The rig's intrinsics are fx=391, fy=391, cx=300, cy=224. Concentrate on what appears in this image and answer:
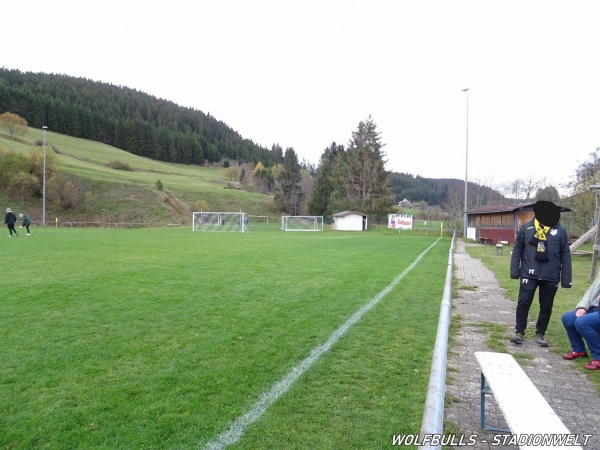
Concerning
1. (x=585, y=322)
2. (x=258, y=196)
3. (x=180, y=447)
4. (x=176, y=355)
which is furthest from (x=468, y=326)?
(x=258, y=196)

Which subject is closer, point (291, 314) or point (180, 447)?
point (180, 447)

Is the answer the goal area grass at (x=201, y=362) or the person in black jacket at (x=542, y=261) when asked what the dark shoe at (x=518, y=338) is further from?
the goal area grass at (x=201, y=362)

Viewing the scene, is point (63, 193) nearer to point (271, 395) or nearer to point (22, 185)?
point (22, 185)

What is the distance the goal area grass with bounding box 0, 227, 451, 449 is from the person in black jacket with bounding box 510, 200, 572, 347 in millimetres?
1462

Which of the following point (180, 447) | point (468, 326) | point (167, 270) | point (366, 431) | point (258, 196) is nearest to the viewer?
point (180, 447)

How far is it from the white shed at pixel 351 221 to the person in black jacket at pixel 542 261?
1738 inches

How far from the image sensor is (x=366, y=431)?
3061 mm

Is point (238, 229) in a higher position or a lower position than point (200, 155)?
lower

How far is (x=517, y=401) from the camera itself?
2621 millimetres

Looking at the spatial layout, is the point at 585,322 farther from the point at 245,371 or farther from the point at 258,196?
the point at 258,196

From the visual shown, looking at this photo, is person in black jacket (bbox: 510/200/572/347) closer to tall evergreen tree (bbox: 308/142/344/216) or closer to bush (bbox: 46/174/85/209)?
bush (bbox: 46/174/85/209)

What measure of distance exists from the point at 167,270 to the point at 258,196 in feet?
244

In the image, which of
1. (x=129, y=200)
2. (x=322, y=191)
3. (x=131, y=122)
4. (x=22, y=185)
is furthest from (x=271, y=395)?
(x=131, y=122)

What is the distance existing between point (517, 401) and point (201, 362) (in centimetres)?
318
